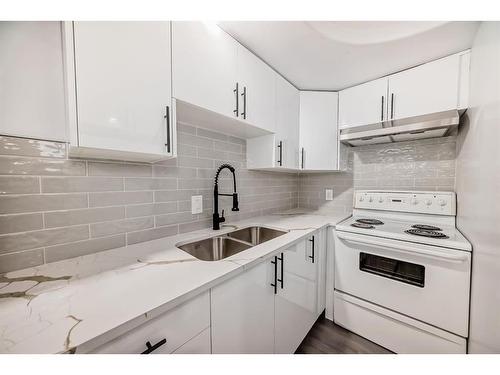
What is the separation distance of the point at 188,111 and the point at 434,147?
203cm

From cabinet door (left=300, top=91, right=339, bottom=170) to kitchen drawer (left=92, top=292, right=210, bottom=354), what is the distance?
1.59 meters

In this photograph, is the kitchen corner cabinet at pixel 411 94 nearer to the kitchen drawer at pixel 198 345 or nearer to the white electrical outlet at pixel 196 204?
the white electrical outlet at pixel 196 204

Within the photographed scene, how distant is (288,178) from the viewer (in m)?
2.38

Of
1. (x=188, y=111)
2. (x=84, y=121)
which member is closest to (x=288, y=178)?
Answer: (x=188, y=111)

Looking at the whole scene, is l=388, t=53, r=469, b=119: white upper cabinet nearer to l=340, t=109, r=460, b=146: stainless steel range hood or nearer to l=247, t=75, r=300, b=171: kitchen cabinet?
l=340, t=109, r=460, b=146: stainless steel range hood

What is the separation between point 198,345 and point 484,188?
1.46 metres

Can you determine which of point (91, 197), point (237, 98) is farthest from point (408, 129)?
point (91, 197)

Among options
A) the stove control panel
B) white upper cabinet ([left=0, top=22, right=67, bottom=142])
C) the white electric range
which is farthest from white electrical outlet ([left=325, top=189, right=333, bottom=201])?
white upper cabinet ([left=0, top=22, right=67, bottom=142])

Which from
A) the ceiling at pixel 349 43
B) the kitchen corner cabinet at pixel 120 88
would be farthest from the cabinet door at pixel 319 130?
the kitchen corner cabinet at pixel 120 88

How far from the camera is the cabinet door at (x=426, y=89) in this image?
53.0 inches

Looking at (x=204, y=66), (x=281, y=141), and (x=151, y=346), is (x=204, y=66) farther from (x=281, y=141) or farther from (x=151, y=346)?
(x=151, y=346)

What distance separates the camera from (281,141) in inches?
65.4

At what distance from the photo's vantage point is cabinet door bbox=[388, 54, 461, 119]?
1347 mm
